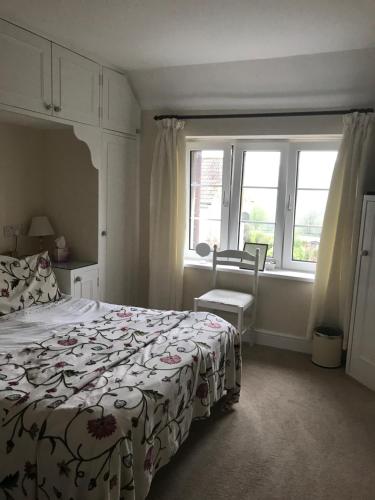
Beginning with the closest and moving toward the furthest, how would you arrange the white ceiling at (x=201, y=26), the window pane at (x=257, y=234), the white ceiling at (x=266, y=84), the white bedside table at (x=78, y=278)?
the white ceiling at (x=201, y=26) < the white ceiling at (x=266, y=84) < the white bedside table at (x=78, y=278) < the window pane at (x=257, y=234)

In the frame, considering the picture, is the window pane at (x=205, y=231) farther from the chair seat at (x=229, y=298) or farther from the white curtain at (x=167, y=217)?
the chair seat at (x=229, y=298)

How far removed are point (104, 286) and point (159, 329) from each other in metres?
1.37

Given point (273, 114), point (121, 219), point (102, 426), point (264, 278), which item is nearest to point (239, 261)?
point (264, 278)

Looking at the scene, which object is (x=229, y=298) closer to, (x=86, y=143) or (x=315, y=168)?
(x=315, y=168)

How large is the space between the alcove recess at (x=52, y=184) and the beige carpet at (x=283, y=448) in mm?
1854

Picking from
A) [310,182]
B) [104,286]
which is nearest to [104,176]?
[104,286]

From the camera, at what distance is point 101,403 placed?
1645mm

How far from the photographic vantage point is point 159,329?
249cm

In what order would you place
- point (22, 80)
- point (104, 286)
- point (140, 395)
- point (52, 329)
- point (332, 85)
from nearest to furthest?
point (140, 395)
point (52, 329)
point (22, 80)
point (332, 85)
point (104, 286)

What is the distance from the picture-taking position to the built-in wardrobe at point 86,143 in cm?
278

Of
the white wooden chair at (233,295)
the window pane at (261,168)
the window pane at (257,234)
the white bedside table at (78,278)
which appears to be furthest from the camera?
the window pane at (257,234)

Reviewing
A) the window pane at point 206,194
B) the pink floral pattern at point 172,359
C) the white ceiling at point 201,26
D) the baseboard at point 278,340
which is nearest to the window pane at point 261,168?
the window pane at point 206,194

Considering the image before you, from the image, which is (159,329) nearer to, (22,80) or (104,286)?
(104,286)

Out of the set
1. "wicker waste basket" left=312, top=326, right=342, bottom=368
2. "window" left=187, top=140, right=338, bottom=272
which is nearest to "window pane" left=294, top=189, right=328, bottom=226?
"window" left=187, top=140, right=338, bottom=272
